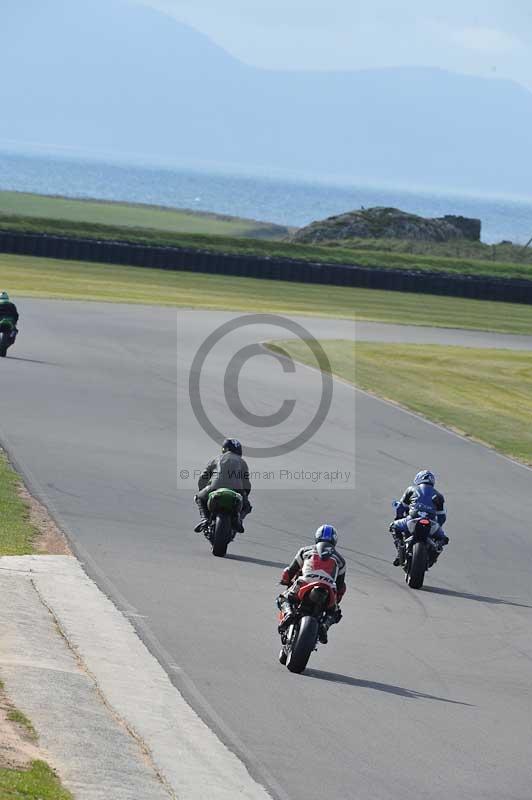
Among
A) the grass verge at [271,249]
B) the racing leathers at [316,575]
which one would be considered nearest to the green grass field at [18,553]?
the racing leathers at [316,575]

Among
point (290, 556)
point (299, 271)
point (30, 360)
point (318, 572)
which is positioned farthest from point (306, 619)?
point (299, 271)

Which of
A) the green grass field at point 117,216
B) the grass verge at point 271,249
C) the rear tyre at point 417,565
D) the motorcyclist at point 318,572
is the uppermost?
the green grass field at point 117,216

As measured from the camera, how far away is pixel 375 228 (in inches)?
4050

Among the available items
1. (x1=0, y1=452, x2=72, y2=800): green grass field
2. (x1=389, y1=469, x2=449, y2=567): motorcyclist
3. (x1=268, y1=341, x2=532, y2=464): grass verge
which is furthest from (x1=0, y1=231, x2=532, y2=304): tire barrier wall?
(x1=389, y1=469, x2=449, y2=567): motorcyclist

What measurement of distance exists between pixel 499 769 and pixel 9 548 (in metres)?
7.61

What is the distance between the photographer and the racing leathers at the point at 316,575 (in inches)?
500

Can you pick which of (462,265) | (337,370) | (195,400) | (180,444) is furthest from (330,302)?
(180,444)

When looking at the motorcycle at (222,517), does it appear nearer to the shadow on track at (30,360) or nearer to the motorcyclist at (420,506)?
the motorcyclist at (420,506)

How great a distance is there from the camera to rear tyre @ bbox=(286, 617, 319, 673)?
1229 centimetres

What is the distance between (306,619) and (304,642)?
21cm

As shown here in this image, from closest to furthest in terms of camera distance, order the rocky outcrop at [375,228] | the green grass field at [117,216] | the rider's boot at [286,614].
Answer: the rider's boot at [286,614], the rocky outcrop at [375,228], the green grass field at [117,216]

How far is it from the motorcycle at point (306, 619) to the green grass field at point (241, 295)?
42977mm

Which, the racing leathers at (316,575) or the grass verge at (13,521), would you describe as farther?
the grass verge at (13,521)

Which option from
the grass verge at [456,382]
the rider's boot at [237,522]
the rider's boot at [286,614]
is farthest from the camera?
the grass verge at [456,382]
